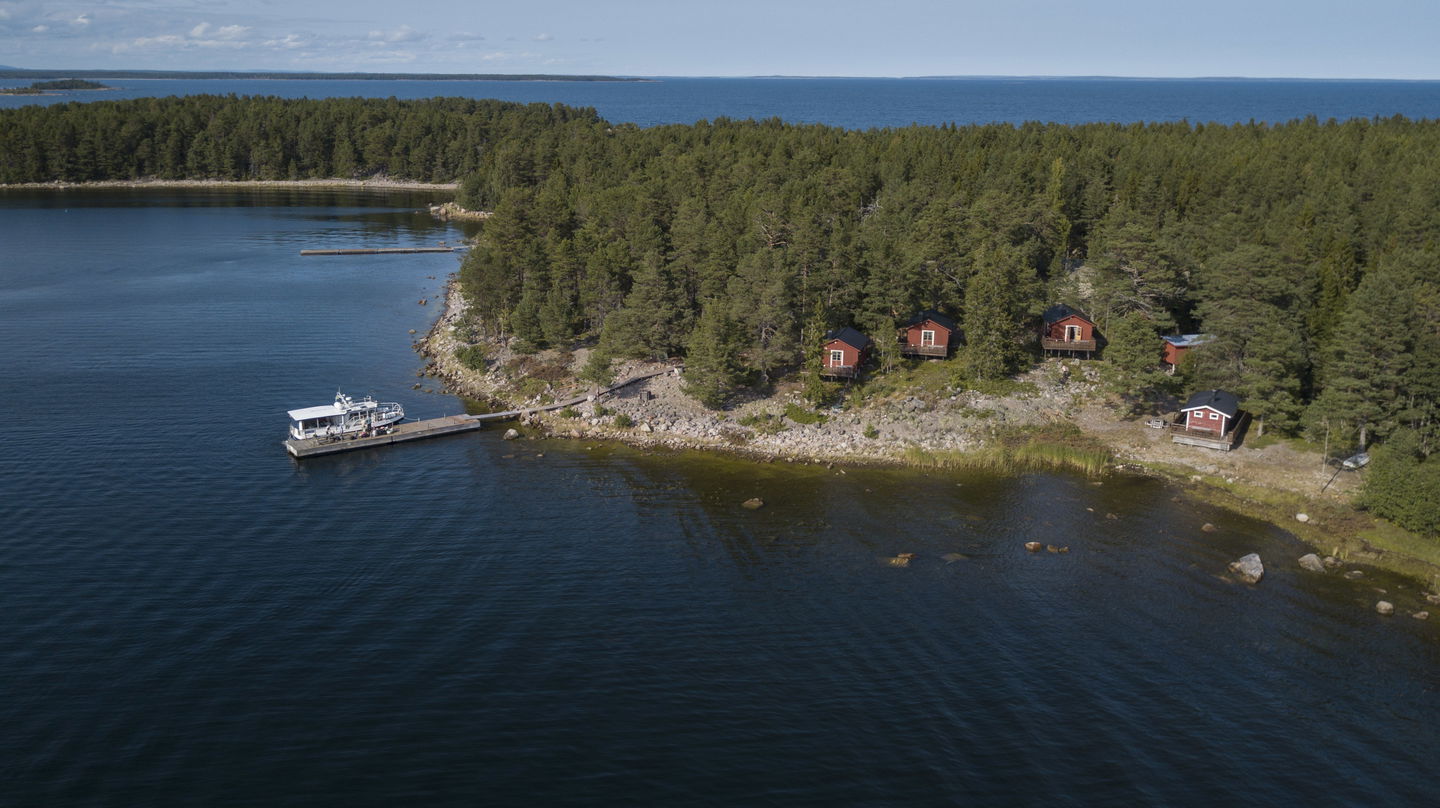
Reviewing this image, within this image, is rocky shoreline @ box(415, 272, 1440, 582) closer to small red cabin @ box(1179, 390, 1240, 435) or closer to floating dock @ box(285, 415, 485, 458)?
small red cabin @ box(1179, 390, 1240, 435)

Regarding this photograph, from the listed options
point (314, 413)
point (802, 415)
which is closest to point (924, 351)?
point (802, 415)

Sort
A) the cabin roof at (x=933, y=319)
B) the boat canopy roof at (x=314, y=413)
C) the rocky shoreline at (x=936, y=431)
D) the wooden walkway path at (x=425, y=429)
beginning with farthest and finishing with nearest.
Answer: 1. the cabin roof at (x=933, y=319)
2. the boat canopy roof at (x=314, y=413)
3. the wooden walkway path at (x=425, y=429)
4. the rocky shoreline at (x=936, y=431)

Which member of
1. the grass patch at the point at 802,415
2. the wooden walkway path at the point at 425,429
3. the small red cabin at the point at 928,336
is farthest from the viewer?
the small red cabin at the point at 928,336

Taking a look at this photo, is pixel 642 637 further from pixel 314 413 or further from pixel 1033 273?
pixel 1033 273

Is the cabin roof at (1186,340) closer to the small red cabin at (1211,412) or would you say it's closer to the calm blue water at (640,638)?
the small red cabin at (1211,412)

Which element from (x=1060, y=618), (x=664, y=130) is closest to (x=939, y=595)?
(x=1060, y=618)

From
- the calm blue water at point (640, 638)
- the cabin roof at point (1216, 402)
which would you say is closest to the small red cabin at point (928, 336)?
the calm blue water at point (640, 638)
